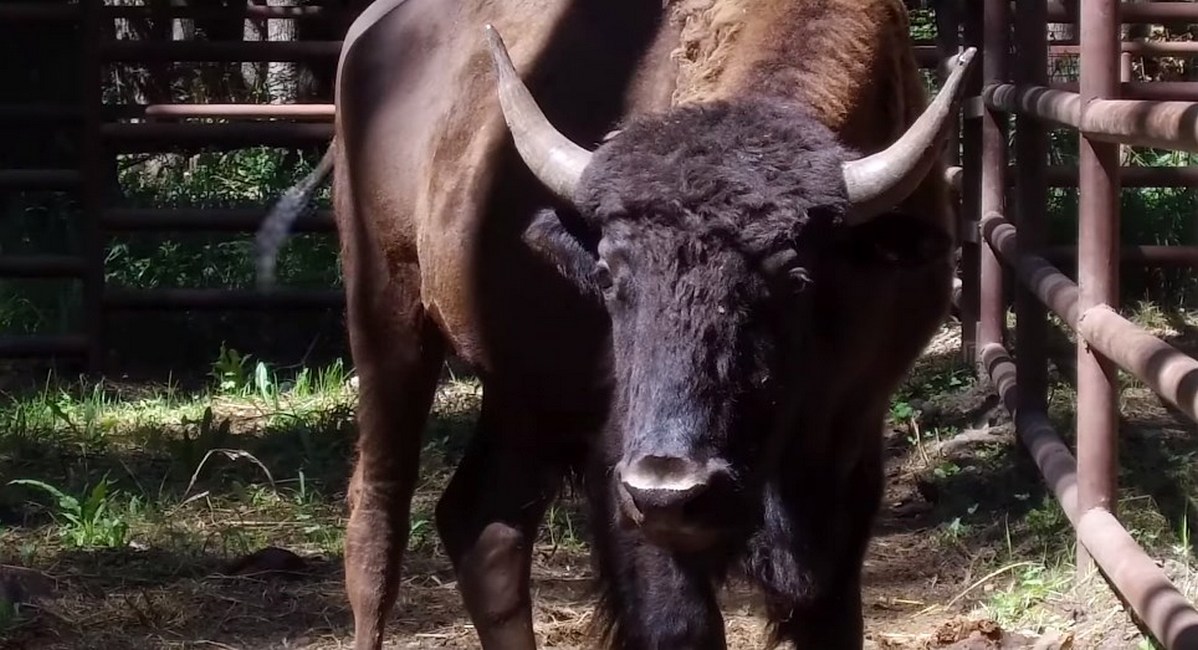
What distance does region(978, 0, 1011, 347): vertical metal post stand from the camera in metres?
7.01

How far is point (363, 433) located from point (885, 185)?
6.60ft

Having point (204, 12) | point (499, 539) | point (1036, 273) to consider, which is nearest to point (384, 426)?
point (499, 539)

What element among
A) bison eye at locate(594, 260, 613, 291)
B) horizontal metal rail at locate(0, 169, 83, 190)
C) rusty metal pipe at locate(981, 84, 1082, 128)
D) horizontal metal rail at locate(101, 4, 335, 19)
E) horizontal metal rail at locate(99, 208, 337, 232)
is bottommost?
horizontal metal rail at locate(99, 208, 337, 232)

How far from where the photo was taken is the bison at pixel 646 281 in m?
3.23

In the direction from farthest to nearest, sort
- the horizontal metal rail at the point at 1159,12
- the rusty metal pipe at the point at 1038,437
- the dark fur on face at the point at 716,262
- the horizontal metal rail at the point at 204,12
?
1. the horizontal metal rail at the point at 204,12
2. the horizontal metal rail at the point at 1159,12
3. the rusty metal pipe at the point at 1038,437
4. the dark fur on face at the point at 716,262

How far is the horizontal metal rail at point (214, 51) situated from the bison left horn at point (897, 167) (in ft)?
18.3

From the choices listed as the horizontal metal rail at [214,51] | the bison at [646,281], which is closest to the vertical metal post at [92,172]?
the horizontal metal rail at [214,51]

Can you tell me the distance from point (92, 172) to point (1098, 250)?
5577 millimetres

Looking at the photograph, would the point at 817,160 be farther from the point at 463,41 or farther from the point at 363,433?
the point at 363,433

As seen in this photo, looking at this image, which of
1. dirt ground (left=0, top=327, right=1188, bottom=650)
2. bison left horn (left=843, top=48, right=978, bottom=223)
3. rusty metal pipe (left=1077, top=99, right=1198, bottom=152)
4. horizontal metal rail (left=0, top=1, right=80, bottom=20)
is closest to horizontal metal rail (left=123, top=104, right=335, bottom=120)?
horizontal metal rail (left=0, top=1, right=80, bottom=20)

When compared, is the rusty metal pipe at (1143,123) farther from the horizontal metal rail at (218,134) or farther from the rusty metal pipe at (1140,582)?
the horizontal metal rail at (218,134)

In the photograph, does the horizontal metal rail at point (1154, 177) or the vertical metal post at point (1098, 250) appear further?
the horizontal metal rail at point (1154, 177)

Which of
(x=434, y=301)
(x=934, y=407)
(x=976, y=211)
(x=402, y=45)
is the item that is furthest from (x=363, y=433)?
(x=976, y=211)

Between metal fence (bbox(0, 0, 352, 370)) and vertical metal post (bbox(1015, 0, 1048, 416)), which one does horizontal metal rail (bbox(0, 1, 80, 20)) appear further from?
vertical metal post (bbox(1015, 0, 1048, 416))
